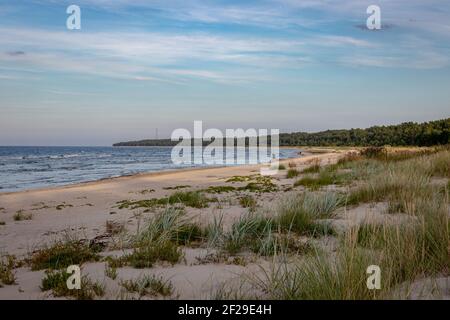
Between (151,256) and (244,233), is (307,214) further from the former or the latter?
(151,256)

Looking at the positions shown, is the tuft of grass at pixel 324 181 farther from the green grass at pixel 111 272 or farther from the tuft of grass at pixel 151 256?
the green grass at pixel 111 272

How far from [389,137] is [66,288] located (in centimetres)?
7226

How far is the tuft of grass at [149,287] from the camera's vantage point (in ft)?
13.8

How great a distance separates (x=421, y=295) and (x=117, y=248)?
4.18 metres

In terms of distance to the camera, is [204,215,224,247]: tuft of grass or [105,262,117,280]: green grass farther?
[204,215,224,247]: tuft of grass

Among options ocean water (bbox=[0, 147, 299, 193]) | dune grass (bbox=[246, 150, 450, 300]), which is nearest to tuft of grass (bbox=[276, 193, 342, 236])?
dune grass (bbox=[246, 150, 450, 300])

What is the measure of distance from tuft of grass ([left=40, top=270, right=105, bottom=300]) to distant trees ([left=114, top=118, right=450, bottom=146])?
36137 mm

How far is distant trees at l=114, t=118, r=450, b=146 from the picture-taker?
5090 centimetres

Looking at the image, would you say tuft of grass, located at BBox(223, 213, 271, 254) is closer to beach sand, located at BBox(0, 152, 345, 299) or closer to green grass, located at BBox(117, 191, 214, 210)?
beach sand, located at BBox(0, 152, 345, 299)

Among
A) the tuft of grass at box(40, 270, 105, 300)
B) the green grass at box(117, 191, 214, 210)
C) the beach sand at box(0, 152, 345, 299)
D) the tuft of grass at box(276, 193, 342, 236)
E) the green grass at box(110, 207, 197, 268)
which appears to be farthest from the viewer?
the green grass at box(117, 191, 214, 210)

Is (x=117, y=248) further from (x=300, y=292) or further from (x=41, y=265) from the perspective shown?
(x=300, y=292)

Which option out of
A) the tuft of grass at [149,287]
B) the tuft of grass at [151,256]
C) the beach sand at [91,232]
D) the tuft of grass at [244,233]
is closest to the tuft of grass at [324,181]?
the beach sand at [91,232]

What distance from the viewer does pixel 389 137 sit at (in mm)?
70000
